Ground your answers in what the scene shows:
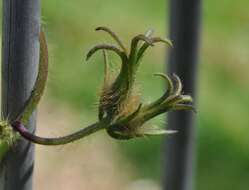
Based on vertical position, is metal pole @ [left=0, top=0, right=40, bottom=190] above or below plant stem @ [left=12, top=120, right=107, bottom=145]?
above

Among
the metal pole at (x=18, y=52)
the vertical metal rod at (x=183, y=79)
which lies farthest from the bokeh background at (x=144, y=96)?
the metal pole at (x=18, y=52)

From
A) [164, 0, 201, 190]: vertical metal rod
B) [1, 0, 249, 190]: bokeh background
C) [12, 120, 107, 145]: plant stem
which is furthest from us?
[1, 0, 249, 190]: bokeh background

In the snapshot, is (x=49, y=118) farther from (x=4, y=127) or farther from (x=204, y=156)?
(x=4, y=127)

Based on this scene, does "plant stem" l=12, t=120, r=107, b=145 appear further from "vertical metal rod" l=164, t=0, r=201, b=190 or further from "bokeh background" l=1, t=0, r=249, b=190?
"bokeh background" l=1, t=0, r=249, b=190

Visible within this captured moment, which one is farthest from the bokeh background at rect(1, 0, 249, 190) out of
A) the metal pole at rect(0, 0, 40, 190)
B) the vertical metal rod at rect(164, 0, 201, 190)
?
the metal pole at rect(0, 0, 40, 190)

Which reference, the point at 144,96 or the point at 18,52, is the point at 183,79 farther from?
the point at 144,96

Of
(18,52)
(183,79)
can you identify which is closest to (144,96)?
(183,79)

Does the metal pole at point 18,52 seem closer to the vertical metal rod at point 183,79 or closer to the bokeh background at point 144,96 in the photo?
the vertical metal rod at point 183,79

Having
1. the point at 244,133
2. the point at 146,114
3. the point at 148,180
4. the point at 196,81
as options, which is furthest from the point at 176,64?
the point at 244,133
